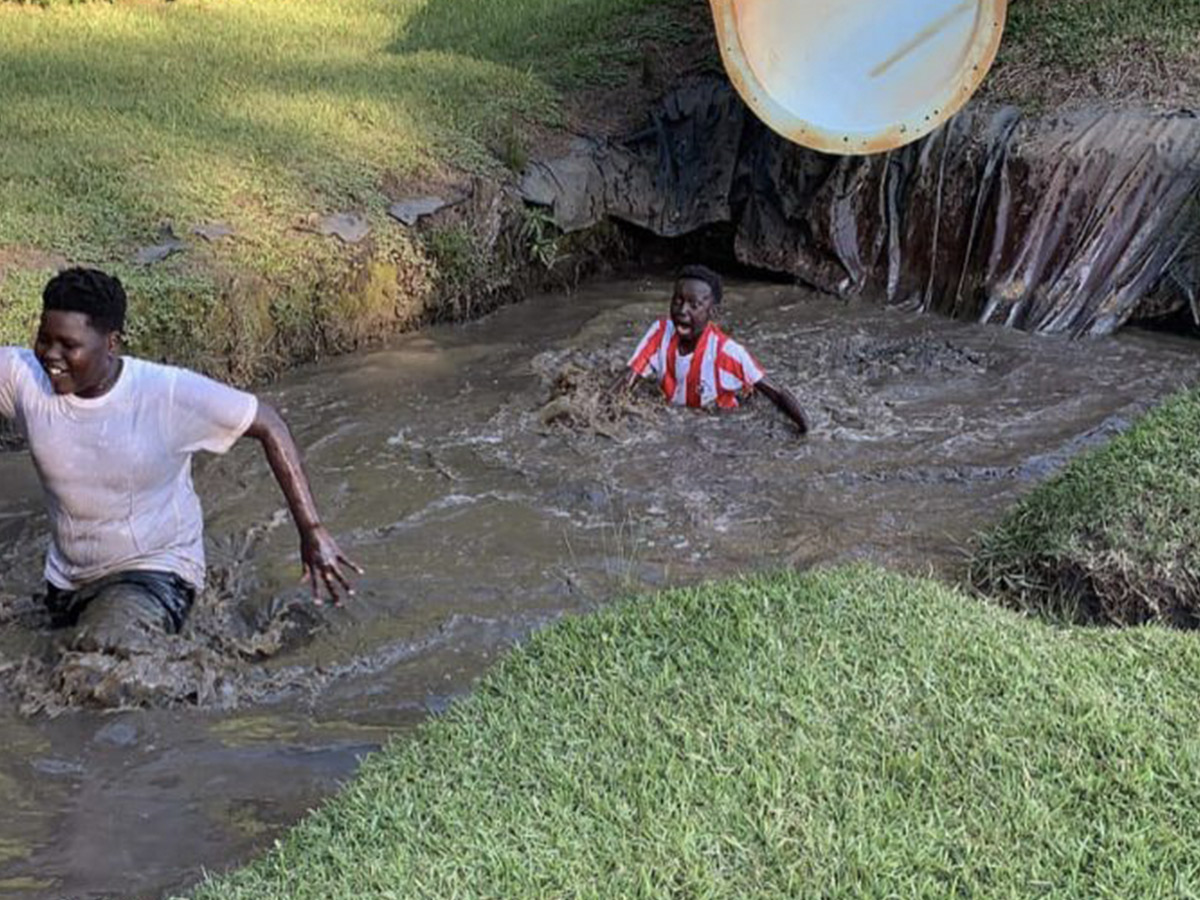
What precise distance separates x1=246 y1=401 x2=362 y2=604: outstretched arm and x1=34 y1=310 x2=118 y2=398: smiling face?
0.49 meters

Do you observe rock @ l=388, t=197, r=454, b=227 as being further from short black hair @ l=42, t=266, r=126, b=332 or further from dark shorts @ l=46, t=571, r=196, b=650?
short black hair @ l=42, t=266, r=126, b=332

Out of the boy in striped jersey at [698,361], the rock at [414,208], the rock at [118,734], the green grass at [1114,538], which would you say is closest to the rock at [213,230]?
the rock at [414,208]

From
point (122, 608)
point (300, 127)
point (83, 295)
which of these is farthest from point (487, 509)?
point (300, 127)

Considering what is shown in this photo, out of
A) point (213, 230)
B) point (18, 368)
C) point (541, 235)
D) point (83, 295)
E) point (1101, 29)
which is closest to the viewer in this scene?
point (83, 295)

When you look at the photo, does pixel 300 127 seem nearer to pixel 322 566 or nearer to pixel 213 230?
pixel 213 230

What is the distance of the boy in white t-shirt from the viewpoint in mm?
4227

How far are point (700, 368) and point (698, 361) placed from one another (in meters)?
0.03

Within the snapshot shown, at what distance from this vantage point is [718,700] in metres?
3.49

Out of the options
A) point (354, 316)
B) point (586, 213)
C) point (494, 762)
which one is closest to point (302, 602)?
point (494, 762)

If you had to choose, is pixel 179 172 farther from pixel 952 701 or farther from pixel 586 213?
pixel 952 701

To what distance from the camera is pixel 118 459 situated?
4.47 metres

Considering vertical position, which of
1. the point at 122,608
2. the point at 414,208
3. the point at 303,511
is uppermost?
the point at 414,208

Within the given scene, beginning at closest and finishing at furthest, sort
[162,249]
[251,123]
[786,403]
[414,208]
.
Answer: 1. [786,403]
2. [162,249]
3. [414,208]
4. [251,123]

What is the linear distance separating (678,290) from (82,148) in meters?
3.74
